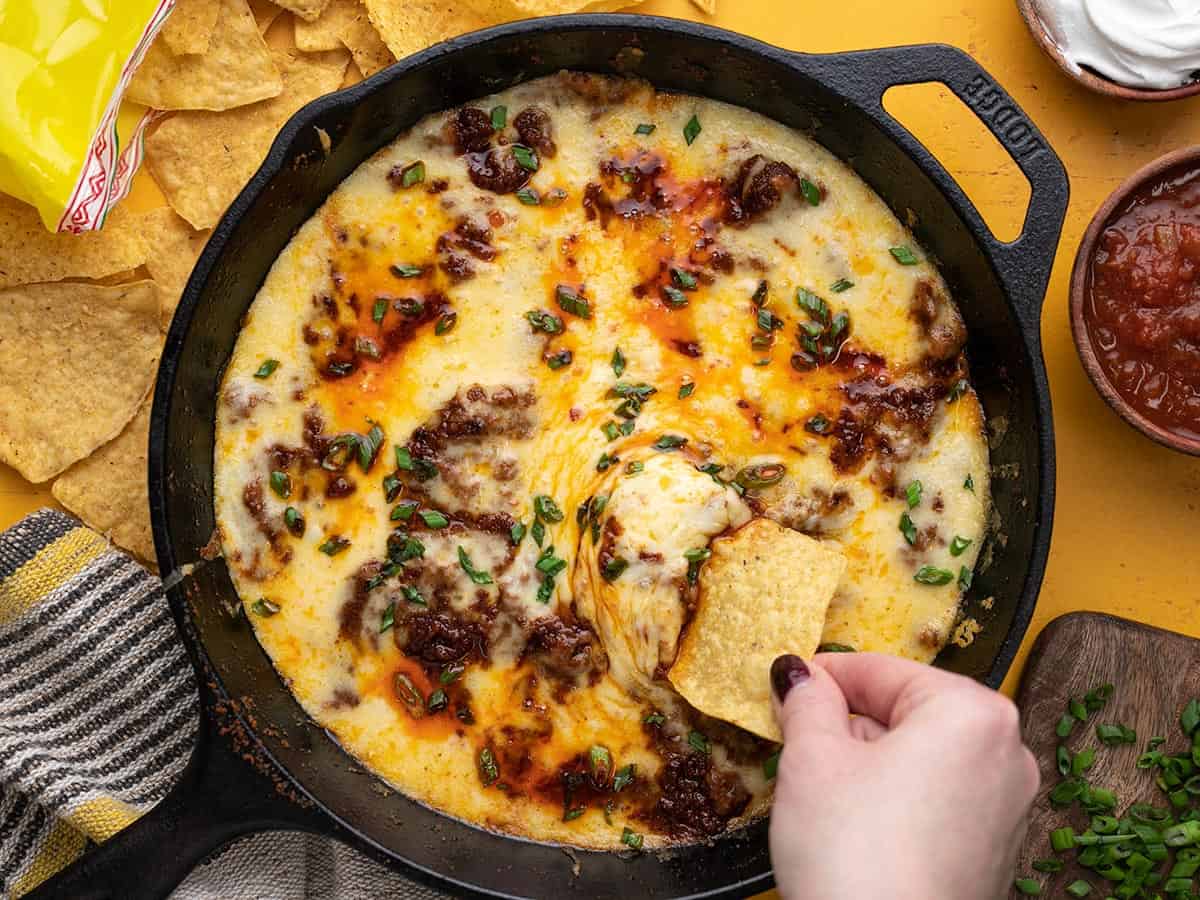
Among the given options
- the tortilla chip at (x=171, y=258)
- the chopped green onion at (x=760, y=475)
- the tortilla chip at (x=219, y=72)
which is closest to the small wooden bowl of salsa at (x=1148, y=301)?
the chopped green onion at (x=760, y=475)

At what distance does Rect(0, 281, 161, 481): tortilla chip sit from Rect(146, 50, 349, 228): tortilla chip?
10.8 inches

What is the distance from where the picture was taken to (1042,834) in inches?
139

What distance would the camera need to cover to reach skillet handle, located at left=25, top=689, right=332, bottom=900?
2906mm

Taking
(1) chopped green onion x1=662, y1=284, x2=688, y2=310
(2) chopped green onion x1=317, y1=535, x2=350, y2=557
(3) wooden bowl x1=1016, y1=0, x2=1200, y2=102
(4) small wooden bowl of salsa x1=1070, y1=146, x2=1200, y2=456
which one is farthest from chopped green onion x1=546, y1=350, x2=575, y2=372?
(3) wooden bowl x1=1016, y1=0, x2=1200, y2=102

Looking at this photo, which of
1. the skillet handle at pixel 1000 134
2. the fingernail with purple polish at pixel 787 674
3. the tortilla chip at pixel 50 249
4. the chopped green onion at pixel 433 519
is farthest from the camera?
the tortilla chip at pixel 50 249

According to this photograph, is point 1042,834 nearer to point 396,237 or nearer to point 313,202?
point 396,237

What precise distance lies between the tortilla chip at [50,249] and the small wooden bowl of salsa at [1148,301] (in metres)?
2.53

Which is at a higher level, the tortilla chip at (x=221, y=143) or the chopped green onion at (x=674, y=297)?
the tortilla chip at (x=221, y=143)

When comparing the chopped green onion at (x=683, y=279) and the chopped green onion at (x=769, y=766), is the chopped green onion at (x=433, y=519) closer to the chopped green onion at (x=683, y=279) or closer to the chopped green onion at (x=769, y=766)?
the chopped green onion at (x=683, y=279)

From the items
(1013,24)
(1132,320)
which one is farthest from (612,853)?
(1013,24)

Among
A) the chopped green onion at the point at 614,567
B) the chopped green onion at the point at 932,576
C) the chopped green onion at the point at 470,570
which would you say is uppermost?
the chopped green onion at the point at 614,567

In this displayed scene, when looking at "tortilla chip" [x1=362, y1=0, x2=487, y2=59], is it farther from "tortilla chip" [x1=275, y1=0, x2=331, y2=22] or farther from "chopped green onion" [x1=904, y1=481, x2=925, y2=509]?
"chopped green onion" [x1=904, y1=481, x2=925, y2=509]

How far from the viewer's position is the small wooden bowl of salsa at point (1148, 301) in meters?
3.24

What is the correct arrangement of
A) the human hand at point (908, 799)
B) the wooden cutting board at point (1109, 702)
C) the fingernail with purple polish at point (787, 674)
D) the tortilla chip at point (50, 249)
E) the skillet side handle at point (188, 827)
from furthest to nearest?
1. the wooden cutting board at point (1109, 702)
2. the tortilla chip at point (50, 249)
3. the skillet side handle at point (188, 827)
4. the fingernail with purple polish at point (787, 674)
5. the human hand at point (908, 799)
